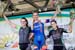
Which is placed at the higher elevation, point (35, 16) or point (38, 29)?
point (35, 16)

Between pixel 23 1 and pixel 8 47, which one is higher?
pixel 23 1

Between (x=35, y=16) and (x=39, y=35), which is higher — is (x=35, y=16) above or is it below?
above

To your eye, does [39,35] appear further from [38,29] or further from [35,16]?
[35,16]

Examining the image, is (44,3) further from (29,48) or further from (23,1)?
(29,48)

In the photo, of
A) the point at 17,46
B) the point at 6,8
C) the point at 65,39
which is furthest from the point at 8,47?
the point at 65,39

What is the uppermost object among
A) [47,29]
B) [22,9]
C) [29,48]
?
[22,9]

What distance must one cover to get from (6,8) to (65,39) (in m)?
0.90

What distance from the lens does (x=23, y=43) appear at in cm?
405

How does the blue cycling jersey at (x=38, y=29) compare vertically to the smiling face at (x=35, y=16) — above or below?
below

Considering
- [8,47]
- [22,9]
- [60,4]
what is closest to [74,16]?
[60,4]

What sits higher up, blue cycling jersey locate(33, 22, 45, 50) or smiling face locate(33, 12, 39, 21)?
smiling face locate(33, 12, 39, 21)

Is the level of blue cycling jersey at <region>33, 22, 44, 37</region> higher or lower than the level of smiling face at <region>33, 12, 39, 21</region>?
lower

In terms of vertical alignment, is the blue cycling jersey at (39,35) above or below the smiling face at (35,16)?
below

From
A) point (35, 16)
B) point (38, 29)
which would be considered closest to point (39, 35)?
point (38, 29)
